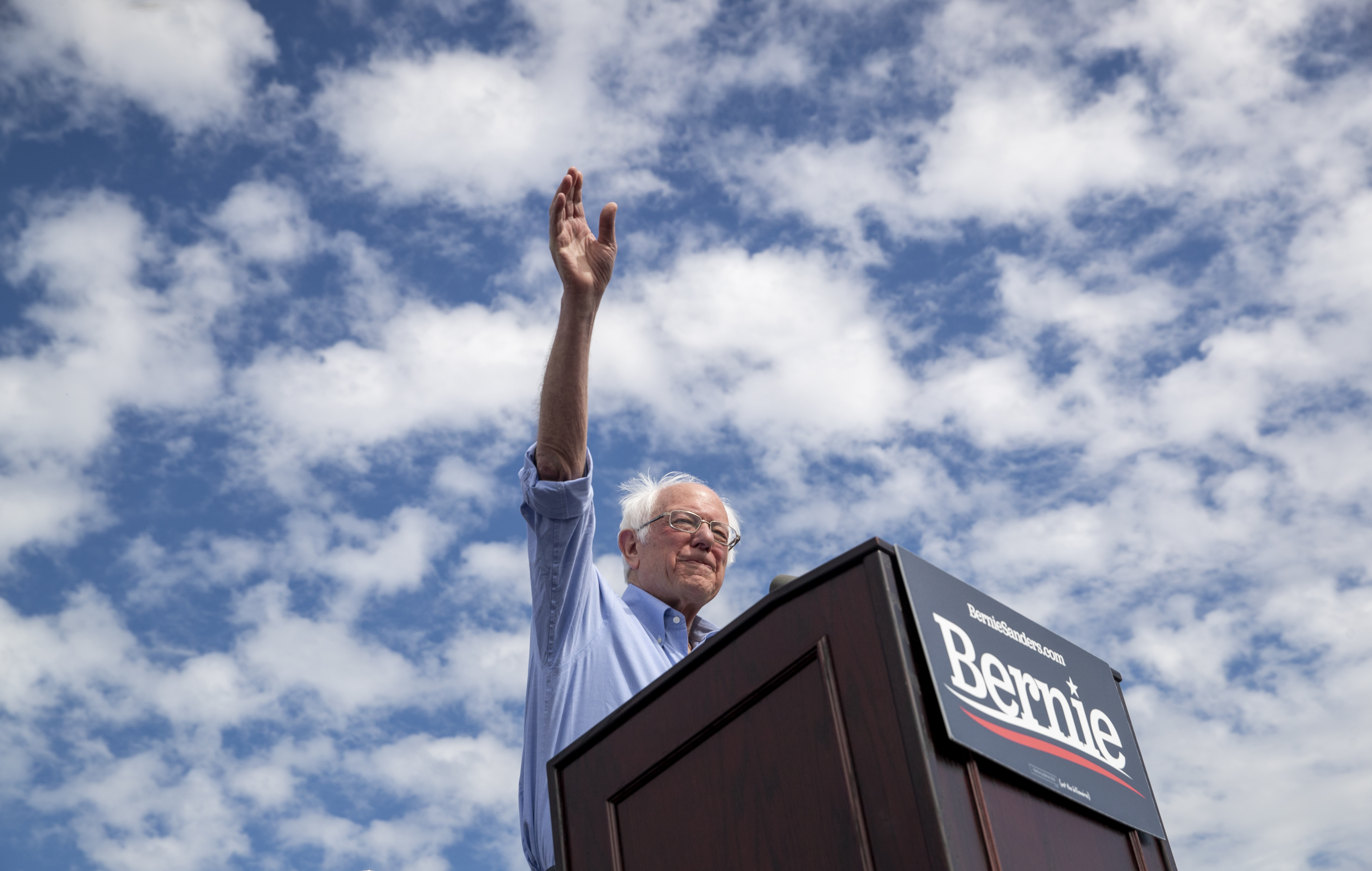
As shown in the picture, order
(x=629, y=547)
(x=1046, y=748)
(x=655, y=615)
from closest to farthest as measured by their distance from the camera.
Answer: (x=1046, y=748) → (x=655, y=615) → (x=629, y=547)

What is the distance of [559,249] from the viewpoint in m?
3.51

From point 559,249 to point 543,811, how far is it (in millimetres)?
1591

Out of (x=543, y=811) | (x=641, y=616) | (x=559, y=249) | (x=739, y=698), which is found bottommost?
(x=739, y=698)

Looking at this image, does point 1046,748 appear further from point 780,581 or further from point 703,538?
point 703,538

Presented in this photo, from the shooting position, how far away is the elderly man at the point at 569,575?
3322 millimetres

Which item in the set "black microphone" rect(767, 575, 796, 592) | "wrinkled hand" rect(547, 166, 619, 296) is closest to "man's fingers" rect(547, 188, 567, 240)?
"wrinkled hand" rect(547, 166, 619, 296)

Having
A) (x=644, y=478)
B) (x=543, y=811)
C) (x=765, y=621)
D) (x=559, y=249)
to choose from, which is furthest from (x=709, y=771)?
(x=644, y=478)

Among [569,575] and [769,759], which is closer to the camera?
[769,759]

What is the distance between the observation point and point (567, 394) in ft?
11.0

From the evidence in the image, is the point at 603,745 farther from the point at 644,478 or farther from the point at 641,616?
the point at 644,478

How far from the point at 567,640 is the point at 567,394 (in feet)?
2.40

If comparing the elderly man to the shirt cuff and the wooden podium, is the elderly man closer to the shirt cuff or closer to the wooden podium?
the shirt cuff

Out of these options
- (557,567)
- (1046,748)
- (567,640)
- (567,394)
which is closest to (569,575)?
(557,567)

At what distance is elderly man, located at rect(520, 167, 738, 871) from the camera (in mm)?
3322
